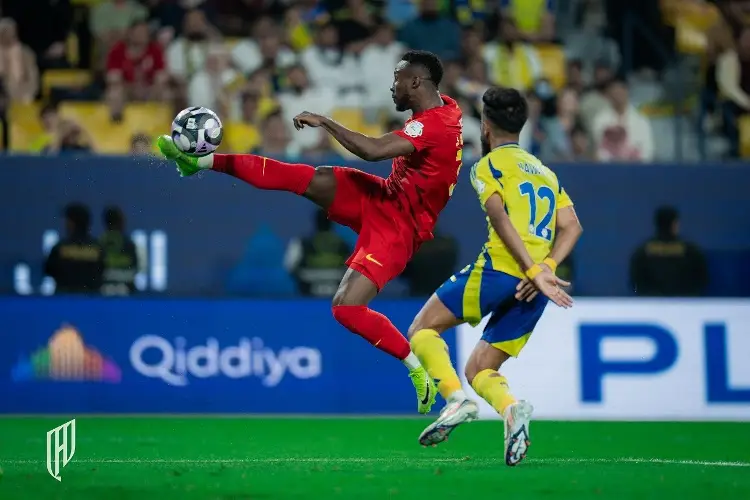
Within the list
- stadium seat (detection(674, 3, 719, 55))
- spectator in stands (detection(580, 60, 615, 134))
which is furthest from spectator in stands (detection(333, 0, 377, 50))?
stadium seat (detection(674, 3, 719, 55))

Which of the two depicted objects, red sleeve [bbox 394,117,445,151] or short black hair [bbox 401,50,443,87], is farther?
short black hair [bbox 401,50,443,87]

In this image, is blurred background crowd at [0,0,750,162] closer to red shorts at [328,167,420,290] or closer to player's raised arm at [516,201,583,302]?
red shorts at [328,167,420,290]

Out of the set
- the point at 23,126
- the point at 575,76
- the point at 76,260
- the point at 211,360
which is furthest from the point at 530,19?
the point at 76,260

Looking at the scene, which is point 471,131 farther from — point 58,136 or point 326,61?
point 58,136

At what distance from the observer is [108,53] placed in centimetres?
1473

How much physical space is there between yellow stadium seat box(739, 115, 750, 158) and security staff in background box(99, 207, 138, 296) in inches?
282

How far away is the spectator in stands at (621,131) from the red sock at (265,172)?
22.6 ft

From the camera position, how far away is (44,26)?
Answer: 49.1ft

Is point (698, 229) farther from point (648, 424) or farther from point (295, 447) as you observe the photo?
point (295, 447)

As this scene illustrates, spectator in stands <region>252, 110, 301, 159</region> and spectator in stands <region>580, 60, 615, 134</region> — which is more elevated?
spectator in stands <region>580, 60, 615, 134</region>

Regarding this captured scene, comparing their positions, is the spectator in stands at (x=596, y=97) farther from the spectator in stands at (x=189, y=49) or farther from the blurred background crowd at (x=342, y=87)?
the spectator in stands at (x=189, y=49)

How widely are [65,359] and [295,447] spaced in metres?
4.04

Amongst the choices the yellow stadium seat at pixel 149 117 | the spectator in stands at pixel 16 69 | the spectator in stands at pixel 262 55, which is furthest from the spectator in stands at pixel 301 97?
the spectator in stands at pixel 16 69

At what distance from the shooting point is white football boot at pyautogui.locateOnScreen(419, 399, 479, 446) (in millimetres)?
7352
